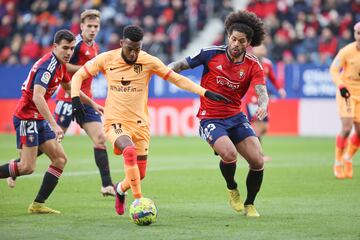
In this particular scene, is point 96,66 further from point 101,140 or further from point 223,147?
point 101,140

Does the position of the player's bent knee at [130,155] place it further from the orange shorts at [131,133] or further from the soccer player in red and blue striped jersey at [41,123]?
the soccer player in red and blue striped jersey at [41,123]

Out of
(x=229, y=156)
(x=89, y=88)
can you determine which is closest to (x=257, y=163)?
(x=229, y=156)

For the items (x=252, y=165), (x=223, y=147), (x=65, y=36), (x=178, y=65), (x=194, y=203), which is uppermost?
(x=65, y=36)

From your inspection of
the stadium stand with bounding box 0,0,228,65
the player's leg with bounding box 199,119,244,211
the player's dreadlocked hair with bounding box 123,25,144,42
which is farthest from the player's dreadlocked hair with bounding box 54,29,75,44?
the stadium stand with bounding box 0,0,228,65

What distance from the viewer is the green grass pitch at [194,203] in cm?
877

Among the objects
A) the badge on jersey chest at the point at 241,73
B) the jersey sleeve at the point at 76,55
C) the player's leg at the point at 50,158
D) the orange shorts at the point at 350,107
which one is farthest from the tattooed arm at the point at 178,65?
the orange shorts at the point at 350,107

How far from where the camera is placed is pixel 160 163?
701 inches

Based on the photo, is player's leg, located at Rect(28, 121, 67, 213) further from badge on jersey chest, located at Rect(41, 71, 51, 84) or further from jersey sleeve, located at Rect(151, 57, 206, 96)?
jersey sleeve, located at Rect(151, 57, 206, 96)

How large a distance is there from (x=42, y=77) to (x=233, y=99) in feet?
7.83

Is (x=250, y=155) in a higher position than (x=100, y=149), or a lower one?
higher

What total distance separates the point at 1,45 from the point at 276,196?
20582mm

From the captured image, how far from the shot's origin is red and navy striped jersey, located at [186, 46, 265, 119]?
10297 millimetres

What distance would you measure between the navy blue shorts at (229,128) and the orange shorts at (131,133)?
2.48ft

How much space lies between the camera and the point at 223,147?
32.8 ft
